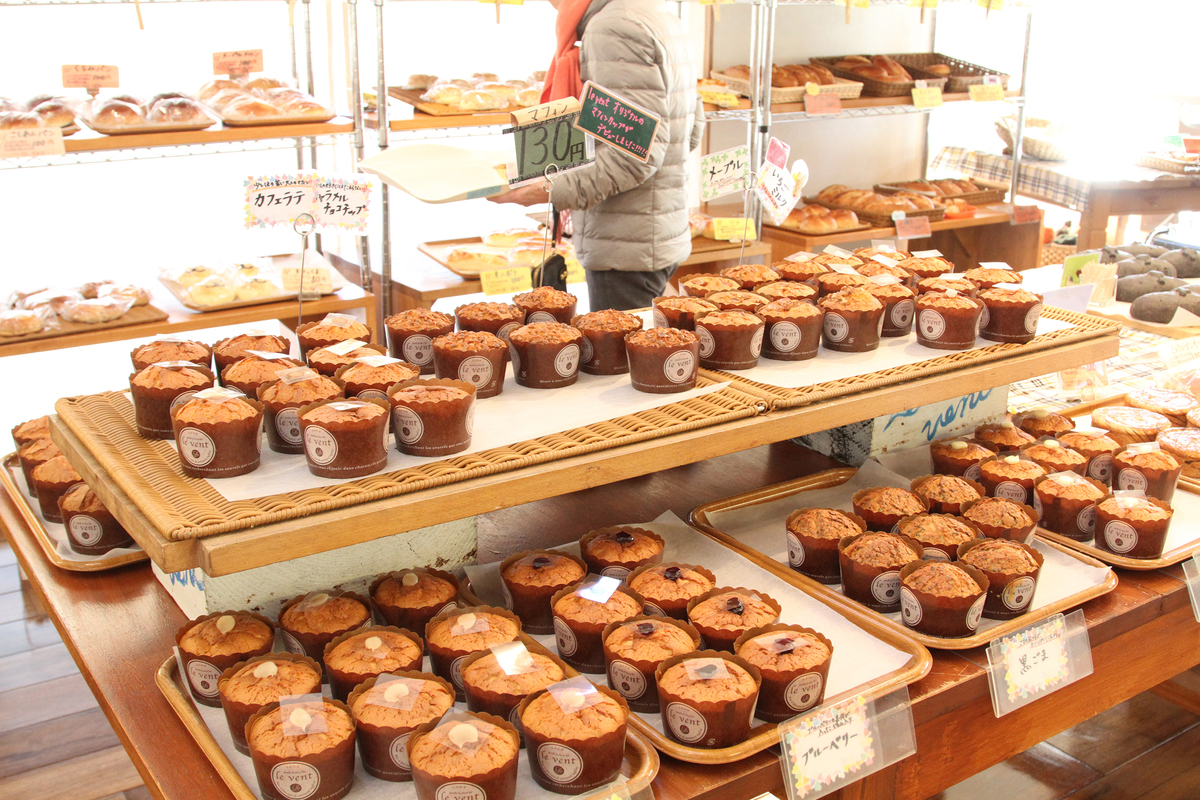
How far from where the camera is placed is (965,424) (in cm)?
221

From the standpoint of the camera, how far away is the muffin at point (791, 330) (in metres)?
1.68

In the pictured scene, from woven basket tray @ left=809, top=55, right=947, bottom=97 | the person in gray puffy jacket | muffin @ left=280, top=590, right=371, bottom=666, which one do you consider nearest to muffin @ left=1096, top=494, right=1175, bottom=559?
muffin @ left=280, top=590, right=371, bottom=666

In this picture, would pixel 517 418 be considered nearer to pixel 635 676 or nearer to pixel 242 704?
pixel 635 676

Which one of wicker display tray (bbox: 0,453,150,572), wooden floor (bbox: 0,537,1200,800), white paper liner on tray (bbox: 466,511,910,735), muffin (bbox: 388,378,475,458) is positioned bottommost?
wooden floor (bbox: 0,537,1200,800)

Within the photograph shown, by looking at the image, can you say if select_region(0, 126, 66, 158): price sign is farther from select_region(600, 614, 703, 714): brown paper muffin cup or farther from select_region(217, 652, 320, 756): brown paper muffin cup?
select_region(600, 614, 703, 714): brown paper muffin cup

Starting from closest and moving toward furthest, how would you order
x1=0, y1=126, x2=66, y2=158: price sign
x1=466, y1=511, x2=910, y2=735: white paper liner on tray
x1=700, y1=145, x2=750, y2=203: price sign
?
x1=466, y1=511, x2=910, y2=735: white paper liner on tray
x1=700, y1=145, x2=750, y2=203: price sign
x1=0, y1=126, x2=66, y2=158: price sign

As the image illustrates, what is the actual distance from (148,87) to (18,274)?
2.93ft

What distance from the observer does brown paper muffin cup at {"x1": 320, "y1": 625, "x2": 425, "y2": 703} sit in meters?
1.27

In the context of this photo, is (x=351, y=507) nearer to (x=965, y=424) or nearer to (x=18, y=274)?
(x=965, y=424)

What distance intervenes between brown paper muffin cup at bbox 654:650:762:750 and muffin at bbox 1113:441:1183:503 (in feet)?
3.47

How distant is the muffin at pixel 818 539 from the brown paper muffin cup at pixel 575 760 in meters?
0.59

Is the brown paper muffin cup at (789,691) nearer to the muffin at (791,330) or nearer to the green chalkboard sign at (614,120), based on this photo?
the muffin at (791,330)

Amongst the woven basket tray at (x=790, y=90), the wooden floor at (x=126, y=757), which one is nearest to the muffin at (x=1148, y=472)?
the wooden floor at (x=126, y=757)

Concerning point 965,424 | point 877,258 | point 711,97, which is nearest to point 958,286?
point 877,258
